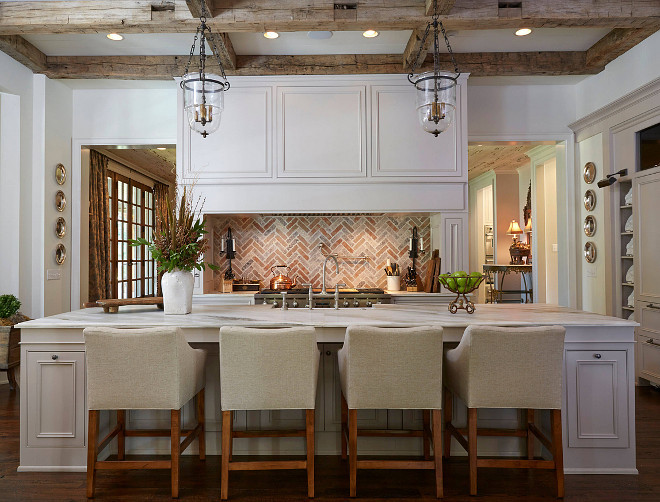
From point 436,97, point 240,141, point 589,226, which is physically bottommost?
point 589,226

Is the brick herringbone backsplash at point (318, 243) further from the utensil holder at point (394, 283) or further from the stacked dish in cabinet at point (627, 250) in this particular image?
the stacked dish in cabinet at point (627, 250)

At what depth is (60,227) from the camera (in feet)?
16.6

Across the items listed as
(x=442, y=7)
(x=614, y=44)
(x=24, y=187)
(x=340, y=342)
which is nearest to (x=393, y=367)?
(x=340, y=342)

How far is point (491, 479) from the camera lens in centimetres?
267

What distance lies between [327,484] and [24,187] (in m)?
3.93

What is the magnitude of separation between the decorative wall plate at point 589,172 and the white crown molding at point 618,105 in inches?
15.0

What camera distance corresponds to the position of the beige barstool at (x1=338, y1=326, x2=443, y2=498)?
7.67 feet

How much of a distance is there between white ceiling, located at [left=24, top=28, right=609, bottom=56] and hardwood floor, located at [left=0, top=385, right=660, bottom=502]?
3.31 m

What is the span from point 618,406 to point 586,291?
285cm

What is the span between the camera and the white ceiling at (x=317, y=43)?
4.27 m

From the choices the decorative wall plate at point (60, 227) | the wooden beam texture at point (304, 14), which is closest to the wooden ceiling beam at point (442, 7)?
the wooden beam texture at point (304, 14)

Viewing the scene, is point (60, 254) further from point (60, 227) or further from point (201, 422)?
point (201, 422)

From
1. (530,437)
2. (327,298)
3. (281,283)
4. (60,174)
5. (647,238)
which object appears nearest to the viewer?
(530,437)

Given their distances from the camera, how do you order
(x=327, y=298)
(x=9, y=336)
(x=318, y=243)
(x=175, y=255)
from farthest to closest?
1. (x=318, y=243)
2. (x=327, y=298)
3. (x=9, y=336)
4. (x=175, y=255)
